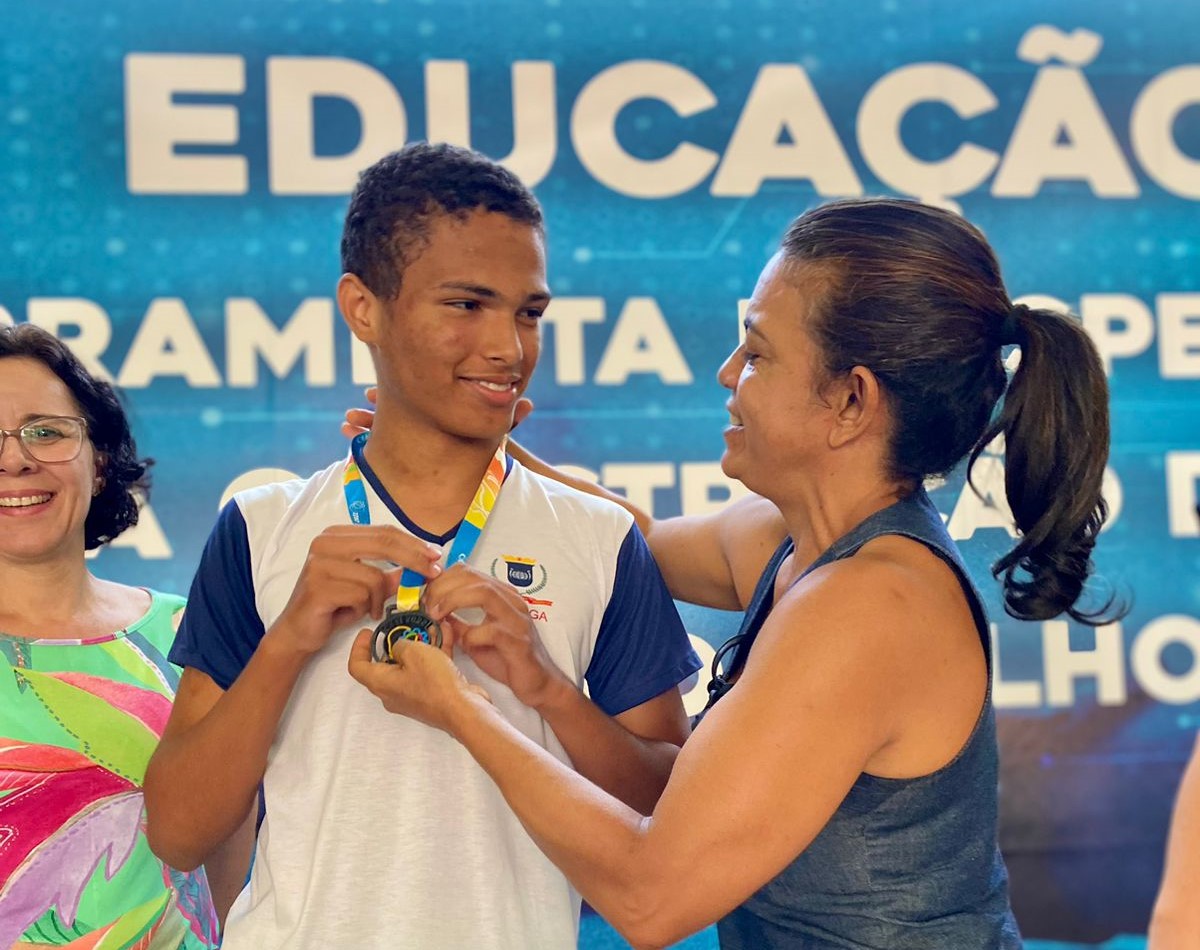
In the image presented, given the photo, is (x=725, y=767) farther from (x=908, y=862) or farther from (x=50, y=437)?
(x=50, y=437)

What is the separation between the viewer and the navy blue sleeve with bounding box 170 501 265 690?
1.78m

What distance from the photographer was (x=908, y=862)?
166cm

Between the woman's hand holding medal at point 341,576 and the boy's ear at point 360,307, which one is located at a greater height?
the boy's ear at point 360,307

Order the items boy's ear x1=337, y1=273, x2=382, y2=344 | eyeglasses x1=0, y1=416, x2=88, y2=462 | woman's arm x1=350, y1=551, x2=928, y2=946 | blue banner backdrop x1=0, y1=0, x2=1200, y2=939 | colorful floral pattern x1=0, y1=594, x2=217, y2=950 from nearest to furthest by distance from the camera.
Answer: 1. woman's arm x1=350, y1=551, x2=928, y2=946
2. boy's ear x1=337, y1=273, x2=382, y2=344
3. colorful floral pattern x1=0, y1=594, x2=217, y2=950
4. eyeglasses x1=0, y1=416, x2=88, y2=462
5. blue banner backdrop x1=0, y1=0, x2=1200, y2=939

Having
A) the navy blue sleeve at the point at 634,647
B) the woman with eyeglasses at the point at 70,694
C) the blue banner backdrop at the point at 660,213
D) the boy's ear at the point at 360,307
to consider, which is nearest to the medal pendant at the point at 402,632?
the navy blue sleeve at the point at 634,647

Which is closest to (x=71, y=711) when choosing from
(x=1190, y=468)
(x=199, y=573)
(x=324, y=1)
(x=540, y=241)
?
(x=199, y=573)

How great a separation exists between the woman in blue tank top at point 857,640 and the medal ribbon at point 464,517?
0.28 feet

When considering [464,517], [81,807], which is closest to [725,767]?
[464,517]

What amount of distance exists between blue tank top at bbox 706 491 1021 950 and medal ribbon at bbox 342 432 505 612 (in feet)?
1.52

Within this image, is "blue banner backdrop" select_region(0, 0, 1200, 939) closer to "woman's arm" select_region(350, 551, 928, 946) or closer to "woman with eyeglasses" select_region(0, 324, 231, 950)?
"woman with eyeglasses" select_region(0, 324, 231, 950)

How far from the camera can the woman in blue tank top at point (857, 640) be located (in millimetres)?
1561

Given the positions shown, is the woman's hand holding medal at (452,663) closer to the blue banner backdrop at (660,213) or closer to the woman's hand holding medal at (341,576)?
the woman's hand holding medal at (341,576)

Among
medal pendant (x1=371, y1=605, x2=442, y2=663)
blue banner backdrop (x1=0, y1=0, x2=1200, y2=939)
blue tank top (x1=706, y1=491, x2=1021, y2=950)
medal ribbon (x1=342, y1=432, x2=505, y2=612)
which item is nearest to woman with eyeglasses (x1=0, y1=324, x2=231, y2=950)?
blue banner backdrop (x1=0, y1=0, x2=1200, y2=939)

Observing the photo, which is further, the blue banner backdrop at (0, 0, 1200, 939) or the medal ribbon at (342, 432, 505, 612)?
the blue banner backdrop at (0, 0, 1200, 939)
